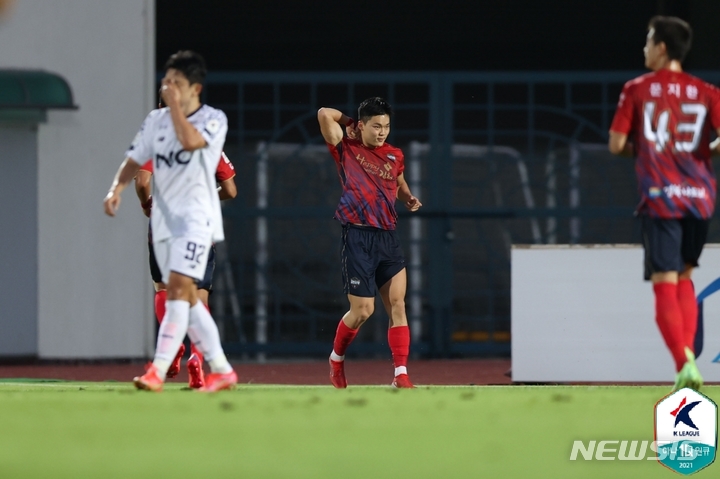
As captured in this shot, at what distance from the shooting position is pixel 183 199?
6.92 m

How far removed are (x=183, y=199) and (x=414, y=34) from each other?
1112cm

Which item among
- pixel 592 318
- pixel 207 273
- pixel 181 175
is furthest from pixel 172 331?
pixel 592 318

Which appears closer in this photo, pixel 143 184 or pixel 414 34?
pixel 143 184

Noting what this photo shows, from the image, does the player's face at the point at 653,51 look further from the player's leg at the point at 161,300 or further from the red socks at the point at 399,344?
the player's leg at the point at 161,300

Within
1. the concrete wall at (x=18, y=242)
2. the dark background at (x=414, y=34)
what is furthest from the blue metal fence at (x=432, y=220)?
the dark background at (x=414, y=34)

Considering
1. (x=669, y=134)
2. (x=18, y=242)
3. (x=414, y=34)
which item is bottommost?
(x=18, y=242)

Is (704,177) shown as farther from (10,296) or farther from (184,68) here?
(10,296)

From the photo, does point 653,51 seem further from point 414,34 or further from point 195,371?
point 414,34

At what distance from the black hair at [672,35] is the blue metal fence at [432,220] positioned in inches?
283

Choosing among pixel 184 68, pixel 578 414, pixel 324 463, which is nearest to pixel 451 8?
pixel 184 68

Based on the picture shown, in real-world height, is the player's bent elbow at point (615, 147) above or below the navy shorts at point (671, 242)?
above

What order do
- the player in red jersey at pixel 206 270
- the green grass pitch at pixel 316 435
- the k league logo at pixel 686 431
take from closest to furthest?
the green grass pitch at pixel 316 435
the k league logo at pixel 686 431
the player in red jersey at pixel 206 270

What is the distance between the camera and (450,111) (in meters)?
14.3

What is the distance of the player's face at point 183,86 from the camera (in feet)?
23.0
